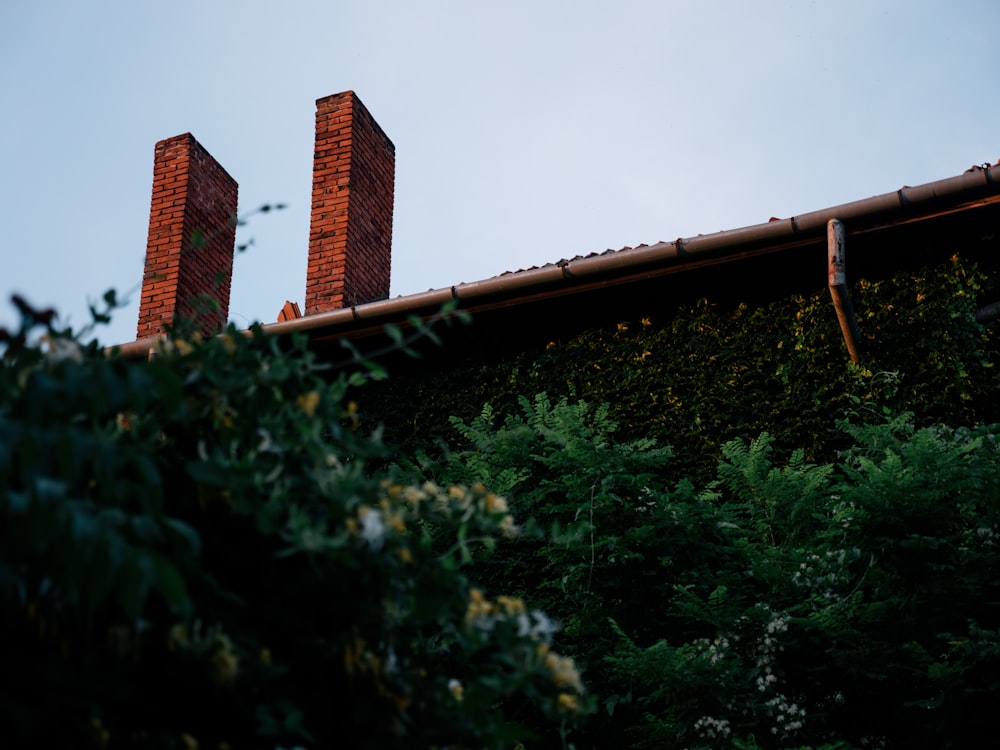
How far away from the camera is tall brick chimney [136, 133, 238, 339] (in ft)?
33.4

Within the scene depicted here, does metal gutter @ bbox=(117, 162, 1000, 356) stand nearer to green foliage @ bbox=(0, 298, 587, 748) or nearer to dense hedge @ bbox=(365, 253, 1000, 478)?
dense hedge @ bbox=(365, 253, 1000, 478)

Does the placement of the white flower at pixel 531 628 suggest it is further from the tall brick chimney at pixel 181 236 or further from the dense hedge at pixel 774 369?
the tall brick chimney at pixel 181 236

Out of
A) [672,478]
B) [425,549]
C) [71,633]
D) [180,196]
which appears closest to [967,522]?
[672,478]

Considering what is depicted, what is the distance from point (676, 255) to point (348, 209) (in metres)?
3.69

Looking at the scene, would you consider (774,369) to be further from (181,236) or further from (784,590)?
(181,236)

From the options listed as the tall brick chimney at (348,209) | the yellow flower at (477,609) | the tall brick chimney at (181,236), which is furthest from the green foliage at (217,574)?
the tall brick chimney at (181,236)

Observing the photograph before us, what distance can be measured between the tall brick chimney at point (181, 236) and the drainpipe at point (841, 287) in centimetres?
589

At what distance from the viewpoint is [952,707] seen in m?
4.77

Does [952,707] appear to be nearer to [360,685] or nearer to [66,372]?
[360,685]

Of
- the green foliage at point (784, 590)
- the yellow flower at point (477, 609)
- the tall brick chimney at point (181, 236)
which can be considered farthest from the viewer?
the tall brick chimney at point (181, 236)

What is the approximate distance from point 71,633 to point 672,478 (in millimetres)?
5444

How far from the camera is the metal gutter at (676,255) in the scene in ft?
21.7

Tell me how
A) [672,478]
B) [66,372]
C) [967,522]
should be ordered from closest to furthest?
1. [66,372]
2. [967,522]
3. [672,478]

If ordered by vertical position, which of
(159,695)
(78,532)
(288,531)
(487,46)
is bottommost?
(159,695)
